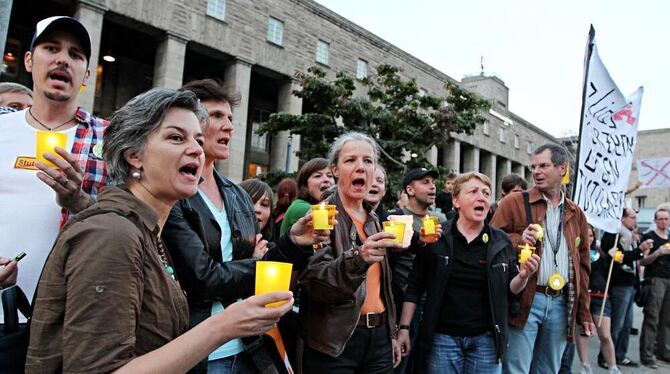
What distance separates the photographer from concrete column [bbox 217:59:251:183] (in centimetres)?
2344

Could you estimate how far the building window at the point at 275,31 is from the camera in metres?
25.5

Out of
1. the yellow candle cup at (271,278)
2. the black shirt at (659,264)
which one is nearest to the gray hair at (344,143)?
the yellow candle cup at (271,278)

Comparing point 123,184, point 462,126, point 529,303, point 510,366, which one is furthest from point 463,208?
point 462,126

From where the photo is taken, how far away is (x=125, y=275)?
1405 millimetres

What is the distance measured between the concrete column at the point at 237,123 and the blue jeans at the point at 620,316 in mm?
18640

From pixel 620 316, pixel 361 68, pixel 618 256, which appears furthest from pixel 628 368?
pixel 361 68

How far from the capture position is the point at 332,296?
2859mm

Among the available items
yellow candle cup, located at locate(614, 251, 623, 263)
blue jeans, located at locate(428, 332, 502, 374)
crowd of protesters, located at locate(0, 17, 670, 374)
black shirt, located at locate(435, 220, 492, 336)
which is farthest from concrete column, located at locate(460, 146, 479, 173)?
blue jeans, located at locate(428, 332, 502, 374)

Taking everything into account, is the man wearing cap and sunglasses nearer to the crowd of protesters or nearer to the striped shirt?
the crowd of protesters

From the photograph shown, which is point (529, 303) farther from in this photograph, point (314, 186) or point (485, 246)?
point (314, 186)

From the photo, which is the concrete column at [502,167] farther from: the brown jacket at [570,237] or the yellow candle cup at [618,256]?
the brown jacket at [570,237]

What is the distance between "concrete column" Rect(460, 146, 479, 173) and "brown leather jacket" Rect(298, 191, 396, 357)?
1619 inches

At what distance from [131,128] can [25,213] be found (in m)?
0.91

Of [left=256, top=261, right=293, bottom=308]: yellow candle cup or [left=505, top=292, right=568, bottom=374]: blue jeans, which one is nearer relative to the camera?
[left=256, top=261, right=293, bottom=308]: yellow candle cup
